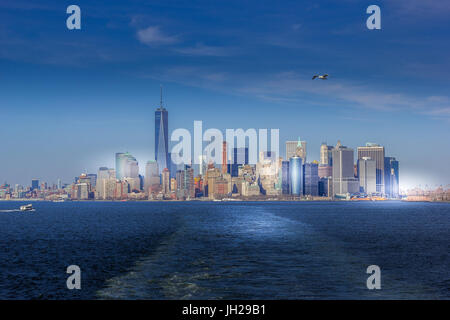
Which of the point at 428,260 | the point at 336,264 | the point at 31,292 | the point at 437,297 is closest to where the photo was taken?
the point at 437,297

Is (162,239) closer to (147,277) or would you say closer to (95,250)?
(95,250)

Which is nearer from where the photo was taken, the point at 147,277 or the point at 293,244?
the point at 147,277

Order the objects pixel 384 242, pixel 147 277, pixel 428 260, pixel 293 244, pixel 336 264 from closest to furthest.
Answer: pixel 147 277
pixel 336 264
pixel 428 260
pixel 293 244
pixel 384 242

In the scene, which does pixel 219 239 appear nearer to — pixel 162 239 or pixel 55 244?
pixel 162 239
